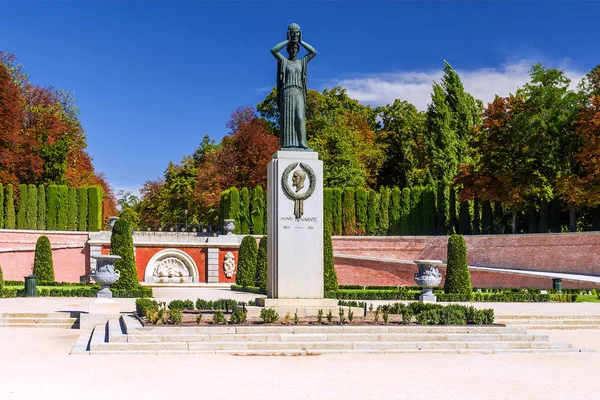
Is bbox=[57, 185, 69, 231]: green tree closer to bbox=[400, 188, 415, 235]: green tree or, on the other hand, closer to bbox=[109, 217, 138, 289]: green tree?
bbox=[109, 217, 138, 289]: green tree

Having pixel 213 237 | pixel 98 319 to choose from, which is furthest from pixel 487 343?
pixel 213 237

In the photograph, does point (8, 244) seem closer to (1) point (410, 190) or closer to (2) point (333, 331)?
(1) point (410, 190)

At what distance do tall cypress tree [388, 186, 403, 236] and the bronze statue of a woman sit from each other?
29121 mm

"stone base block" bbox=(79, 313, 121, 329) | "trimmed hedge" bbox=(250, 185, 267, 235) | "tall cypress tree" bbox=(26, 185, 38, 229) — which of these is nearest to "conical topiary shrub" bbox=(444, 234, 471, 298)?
"stone base block" bbox=(79, 313, 121, 329)

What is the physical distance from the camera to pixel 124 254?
2809 cm

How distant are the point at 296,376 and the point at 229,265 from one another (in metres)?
31.0

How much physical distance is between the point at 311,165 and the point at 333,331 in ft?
13.1

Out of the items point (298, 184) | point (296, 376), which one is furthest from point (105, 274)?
point (296, 376)

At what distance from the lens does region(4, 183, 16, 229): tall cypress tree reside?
42.4 meters

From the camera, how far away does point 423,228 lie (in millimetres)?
45125

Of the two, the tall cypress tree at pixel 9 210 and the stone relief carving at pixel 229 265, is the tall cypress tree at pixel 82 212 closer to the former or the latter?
the tall cypress tree at pixel 9 210

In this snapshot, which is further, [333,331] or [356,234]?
[356,234]

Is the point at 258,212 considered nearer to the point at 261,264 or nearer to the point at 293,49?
the point at 261,264

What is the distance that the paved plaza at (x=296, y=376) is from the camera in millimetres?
9500
